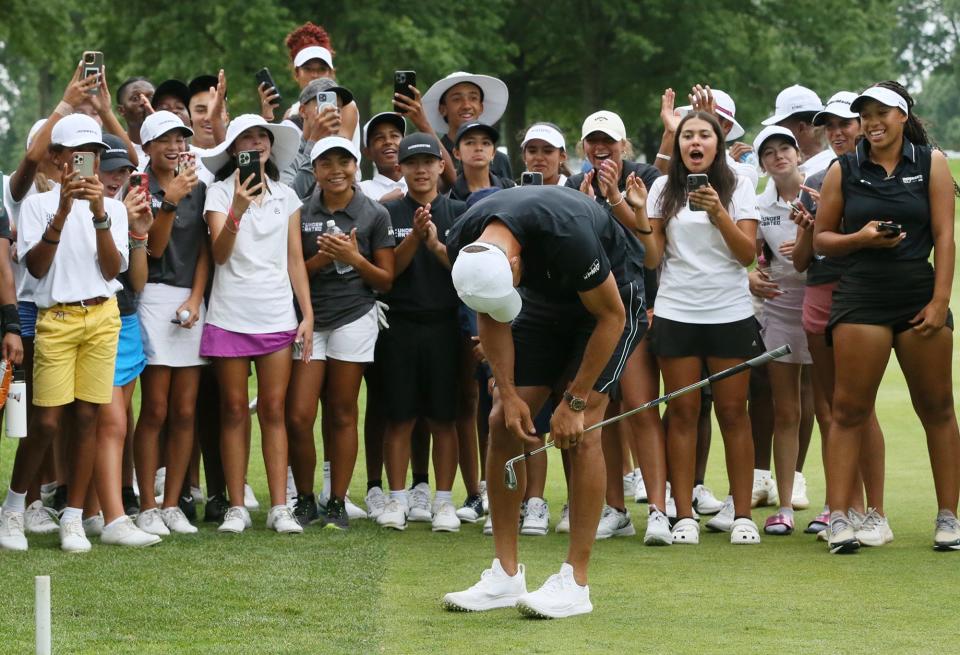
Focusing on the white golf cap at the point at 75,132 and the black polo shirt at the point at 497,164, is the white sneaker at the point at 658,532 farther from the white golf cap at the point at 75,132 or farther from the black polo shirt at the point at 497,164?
the white golf cap at the point at 75,132

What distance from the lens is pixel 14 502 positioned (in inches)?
311

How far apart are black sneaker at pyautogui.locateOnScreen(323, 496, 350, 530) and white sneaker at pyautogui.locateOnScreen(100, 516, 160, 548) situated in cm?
113

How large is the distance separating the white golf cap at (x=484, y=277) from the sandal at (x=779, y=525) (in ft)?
10.8

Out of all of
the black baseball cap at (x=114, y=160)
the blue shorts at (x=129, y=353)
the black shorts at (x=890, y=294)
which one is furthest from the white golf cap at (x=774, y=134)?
the blue shorts at (x=129, y=353)

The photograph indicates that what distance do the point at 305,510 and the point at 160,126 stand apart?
2372 millimetres

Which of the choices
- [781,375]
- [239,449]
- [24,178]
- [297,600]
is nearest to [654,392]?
[781,375]

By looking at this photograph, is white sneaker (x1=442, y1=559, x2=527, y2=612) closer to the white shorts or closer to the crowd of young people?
the crowd of young people

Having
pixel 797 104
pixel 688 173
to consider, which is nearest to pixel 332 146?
pixel 688 173

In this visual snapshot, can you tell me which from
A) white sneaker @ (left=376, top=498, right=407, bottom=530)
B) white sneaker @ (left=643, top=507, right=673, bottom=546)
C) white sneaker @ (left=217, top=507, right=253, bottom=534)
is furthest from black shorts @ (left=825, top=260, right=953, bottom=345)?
white sneaker @ (left=217, top=507, right=253, bottom=534)

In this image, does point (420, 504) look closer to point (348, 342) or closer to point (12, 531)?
point (348, 342)

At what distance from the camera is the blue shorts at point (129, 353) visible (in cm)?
815

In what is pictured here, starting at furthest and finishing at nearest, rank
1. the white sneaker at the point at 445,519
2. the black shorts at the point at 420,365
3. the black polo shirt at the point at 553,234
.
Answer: the black shorts at the point at 420,365
the white sneaker at the point at 445,519
the black polo shirt at the point at 553,234

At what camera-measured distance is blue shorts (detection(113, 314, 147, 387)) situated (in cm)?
815

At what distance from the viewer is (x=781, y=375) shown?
8773 millimetres
